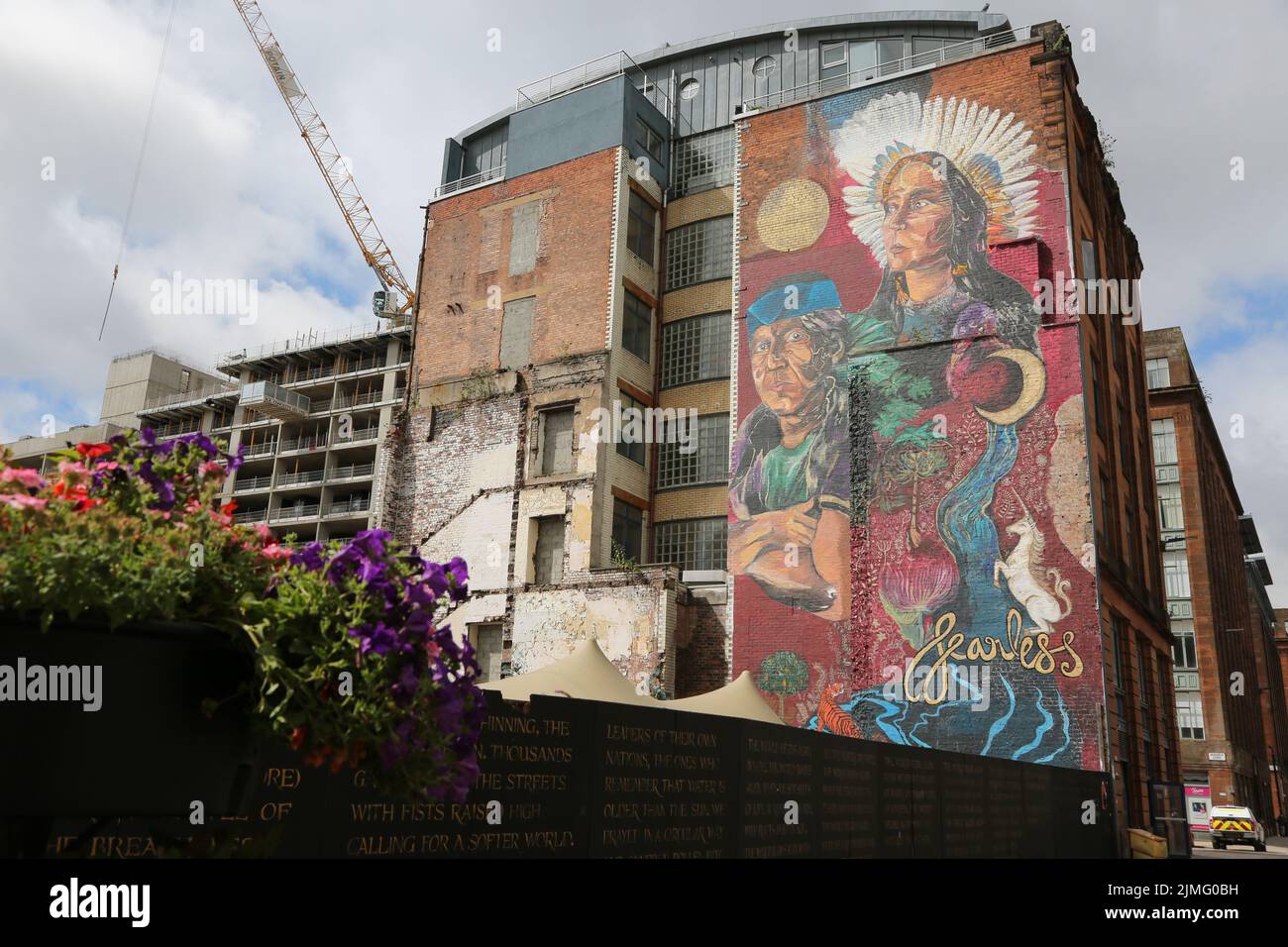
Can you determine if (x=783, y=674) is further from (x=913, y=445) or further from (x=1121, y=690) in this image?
(x=1121, y=690)

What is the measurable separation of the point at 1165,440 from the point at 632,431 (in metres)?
44.2

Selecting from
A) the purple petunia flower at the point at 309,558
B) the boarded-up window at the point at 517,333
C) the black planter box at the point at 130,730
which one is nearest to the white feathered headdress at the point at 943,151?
the boarded-up window at the point at 517,333

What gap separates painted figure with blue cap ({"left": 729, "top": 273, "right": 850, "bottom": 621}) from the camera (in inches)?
1160

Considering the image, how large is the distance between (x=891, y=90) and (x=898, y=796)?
24.4 m

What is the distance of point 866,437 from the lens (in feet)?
96.0

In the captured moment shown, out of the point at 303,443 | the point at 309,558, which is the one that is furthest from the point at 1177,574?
the point at 309,558

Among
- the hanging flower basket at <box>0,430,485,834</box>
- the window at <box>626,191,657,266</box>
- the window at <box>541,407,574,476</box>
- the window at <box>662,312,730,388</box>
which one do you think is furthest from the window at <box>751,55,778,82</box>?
the hanging flower basket at <box>0,430,485,834</box>

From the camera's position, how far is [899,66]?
39875 mm

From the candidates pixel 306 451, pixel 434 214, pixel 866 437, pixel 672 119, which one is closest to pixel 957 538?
pixel 866 437

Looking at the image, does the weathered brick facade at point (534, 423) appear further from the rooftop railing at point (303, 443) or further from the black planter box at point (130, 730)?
the rooftop railing at point (303, 443)

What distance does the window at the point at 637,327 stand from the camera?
119 ft

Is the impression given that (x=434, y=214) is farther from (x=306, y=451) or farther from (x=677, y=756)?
(x=306, y=451)

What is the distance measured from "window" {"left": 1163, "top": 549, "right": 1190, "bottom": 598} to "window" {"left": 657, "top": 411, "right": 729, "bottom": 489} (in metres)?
40.1
